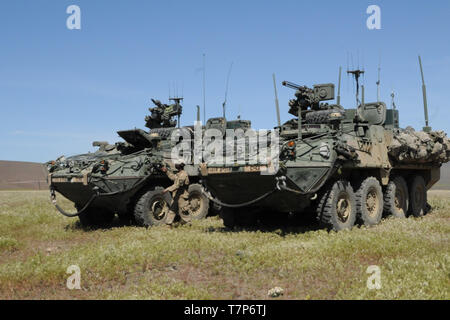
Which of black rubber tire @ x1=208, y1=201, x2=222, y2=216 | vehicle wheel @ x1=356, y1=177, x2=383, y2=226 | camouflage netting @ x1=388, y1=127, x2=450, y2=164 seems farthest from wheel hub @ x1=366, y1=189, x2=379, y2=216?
black rubber tire @ x1=208, y1=201, x2=222, y2=216

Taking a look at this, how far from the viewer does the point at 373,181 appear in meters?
10.9

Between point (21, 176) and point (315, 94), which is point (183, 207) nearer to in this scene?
point (315, 94)

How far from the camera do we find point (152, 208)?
11555 millimetres

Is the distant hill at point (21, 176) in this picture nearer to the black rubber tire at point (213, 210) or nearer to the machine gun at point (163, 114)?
the machine gun at point (163, 114)

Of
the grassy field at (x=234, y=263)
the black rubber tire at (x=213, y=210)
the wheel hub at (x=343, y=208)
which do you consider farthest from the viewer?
the black rubber tire at (x=213, y=210)

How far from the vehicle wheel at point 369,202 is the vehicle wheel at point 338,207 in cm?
26

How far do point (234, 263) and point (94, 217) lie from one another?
20.2ft

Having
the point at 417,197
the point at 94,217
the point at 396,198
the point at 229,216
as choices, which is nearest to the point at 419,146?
the point at 396,198

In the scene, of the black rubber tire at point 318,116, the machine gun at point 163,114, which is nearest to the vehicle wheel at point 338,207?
the black rubber tire at point 318,116

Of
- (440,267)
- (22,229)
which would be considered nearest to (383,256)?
(440,267)

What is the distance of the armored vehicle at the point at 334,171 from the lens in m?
8.99

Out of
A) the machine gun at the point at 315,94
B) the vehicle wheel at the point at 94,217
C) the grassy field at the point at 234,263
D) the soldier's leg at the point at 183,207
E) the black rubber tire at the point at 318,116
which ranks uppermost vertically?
the machine gun at the point at 315,94

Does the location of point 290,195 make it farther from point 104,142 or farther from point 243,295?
point 104,142
